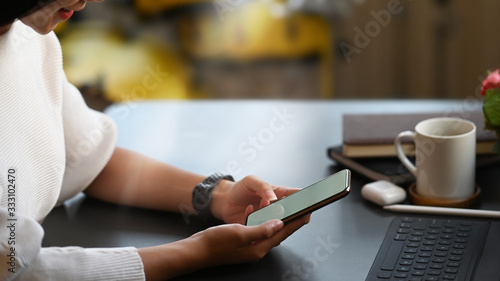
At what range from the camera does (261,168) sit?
1.38 m

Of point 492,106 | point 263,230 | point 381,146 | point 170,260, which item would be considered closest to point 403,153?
point 381,146

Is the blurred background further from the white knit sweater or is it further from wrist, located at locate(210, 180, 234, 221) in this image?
wrist, located at locate(210, 180, 234, 221)

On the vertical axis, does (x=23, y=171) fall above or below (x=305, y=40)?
above

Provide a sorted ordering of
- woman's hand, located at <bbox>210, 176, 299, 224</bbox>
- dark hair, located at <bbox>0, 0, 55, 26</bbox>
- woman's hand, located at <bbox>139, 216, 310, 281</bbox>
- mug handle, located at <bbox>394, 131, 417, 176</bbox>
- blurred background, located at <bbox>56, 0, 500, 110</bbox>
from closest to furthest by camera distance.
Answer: dark hair, located at <bbox>0, 0, 55, 26</bbox> < woman's hand, located at <bbox>139, 216, 310, 281</bbox> < woman's hand, located at <bbox>210, 176, 299, 224</bbox> < mug handle, located at <bbox>394, 131, 417, 176</bbox> < blurred background, located at <bbox>56, 0, 500, 110</bbox>

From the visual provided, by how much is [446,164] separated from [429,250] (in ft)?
0.67

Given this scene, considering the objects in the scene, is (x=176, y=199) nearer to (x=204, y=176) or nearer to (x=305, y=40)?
(x=204, y=176)

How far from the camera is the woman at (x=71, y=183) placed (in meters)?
0.91

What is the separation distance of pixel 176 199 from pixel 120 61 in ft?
6.41

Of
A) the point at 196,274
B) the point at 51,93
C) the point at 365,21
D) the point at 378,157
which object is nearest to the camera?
the point at 196,274

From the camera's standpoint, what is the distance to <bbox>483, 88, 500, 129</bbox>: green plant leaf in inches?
45.6

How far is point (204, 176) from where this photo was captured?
1256 mm

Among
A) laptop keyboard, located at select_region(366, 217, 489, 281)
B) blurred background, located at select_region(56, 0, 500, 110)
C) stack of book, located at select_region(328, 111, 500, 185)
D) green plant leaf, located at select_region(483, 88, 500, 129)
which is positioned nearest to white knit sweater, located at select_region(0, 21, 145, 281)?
laptop keyboard, located at select_region(366, 217, 489, 281)

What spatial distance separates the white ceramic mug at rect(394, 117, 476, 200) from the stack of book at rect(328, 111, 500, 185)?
0.27 ft

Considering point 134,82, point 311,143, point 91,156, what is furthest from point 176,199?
point 134,82
